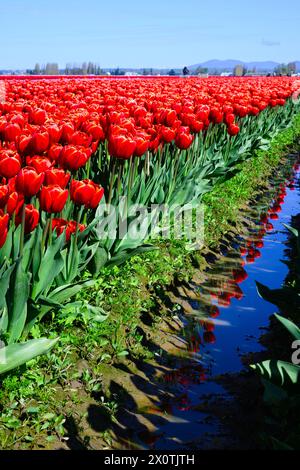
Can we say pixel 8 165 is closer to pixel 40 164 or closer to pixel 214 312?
pixel 40 164

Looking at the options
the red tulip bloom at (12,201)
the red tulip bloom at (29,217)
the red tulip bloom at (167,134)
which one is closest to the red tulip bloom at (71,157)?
the red tulip bloom at (29,217)

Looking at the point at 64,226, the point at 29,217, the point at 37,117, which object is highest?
the point at 37,117

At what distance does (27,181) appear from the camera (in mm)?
3230

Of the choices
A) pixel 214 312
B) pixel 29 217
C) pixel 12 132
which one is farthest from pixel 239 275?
pixel 29 217

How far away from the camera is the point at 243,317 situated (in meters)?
5.20

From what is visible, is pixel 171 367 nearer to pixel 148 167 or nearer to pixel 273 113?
pixel 148 167

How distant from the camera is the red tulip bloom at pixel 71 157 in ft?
12.8

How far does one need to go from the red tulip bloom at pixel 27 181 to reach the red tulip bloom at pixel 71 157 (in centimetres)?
68

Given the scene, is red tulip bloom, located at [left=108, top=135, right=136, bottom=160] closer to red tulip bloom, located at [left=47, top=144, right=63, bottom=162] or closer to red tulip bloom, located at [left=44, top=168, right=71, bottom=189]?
red tulip bloom, located at [left=47, top=144, right=63, bottom=162]

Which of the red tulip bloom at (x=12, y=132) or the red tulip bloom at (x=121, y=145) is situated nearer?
the red tulip bloom at (x=12, y=132)

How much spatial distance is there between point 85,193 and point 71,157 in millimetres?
391

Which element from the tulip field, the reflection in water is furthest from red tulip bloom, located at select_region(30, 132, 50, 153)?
the reflection in water

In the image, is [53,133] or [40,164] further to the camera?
[53,133]

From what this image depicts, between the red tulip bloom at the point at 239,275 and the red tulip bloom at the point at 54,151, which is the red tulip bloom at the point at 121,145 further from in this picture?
the red tulip bloom at the point at 239,275
